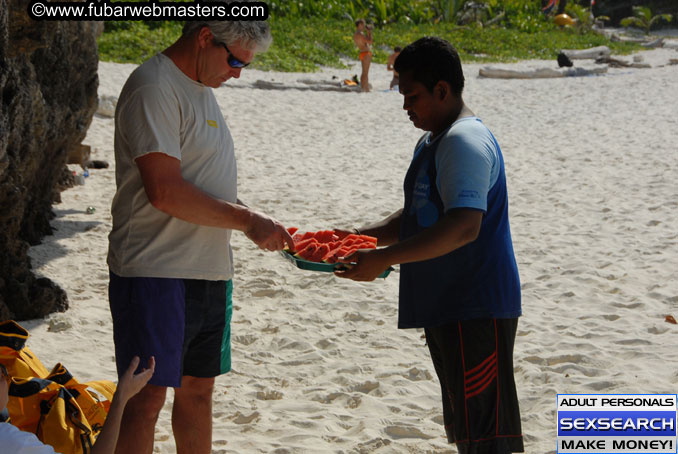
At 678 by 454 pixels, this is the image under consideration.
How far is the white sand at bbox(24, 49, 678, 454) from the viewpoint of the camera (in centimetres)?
448

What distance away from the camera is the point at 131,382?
8.73 feet

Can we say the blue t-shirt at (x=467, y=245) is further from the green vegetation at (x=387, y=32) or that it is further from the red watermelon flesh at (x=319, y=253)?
the green vegetation at (x=387, y=32)

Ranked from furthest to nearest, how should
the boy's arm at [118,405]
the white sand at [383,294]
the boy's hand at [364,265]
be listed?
the white sand at [383,294] → the boy's hand at [364,265] → the boy's arm at [118,405]

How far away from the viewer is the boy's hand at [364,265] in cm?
301

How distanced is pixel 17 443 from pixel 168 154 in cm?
108

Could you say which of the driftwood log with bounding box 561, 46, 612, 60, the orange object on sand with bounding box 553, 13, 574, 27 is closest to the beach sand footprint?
the driftwood log with bounding box 561, 46, 612, 60

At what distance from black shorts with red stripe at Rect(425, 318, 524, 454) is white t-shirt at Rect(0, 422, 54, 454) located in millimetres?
1484

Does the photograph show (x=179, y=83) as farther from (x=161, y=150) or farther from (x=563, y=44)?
(x=563, y=44)

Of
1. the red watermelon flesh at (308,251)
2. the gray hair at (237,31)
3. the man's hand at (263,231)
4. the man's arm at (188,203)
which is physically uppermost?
the gray hair at (237,31)

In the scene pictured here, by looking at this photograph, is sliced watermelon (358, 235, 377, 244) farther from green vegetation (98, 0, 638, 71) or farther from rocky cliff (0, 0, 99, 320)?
green vegetation (98, 0, 638, 71)

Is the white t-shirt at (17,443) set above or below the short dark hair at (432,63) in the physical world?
below

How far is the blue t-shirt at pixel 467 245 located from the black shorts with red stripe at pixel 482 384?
7 cm

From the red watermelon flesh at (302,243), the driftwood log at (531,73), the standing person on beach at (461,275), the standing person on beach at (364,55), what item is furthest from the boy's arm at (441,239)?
the driftwood log at (531,73)

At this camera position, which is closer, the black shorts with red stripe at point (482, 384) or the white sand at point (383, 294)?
the black shorts with red stripe at point (482, 384)
